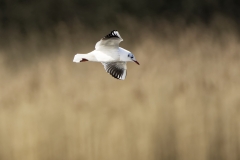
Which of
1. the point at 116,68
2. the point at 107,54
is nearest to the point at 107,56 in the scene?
the point at 107,54

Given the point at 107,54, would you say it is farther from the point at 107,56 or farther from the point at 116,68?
the point at 116,68

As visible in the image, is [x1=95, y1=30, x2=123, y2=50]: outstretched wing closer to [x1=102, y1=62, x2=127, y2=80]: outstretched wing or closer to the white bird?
the white bird

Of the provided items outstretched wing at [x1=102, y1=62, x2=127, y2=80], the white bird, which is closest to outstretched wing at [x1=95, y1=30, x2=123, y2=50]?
the white bird

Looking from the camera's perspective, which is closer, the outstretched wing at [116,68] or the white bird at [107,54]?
the white bird at [107,54]

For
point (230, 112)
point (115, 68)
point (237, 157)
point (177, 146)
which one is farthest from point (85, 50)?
point (237, 157)

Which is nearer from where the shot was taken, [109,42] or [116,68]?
[109,42]

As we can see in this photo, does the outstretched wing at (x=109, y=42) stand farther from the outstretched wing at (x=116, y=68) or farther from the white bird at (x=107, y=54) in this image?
the outstretched wing at (x=116, y=68)

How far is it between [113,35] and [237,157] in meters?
2.16

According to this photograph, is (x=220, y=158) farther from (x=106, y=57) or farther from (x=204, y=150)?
(x=106, y=57)

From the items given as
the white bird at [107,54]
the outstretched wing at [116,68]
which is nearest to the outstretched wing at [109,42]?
the white bird at [107,54]

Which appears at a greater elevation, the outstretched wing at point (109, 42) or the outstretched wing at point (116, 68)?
the outstretched wing at point (109, 42)

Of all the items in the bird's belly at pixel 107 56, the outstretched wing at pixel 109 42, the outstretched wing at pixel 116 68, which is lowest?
the outstretched wing at pixel 116 68

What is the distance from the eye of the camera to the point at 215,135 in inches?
148

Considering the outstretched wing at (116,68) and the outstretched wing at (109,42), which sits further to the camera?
the outstretched wing at (116,68)
